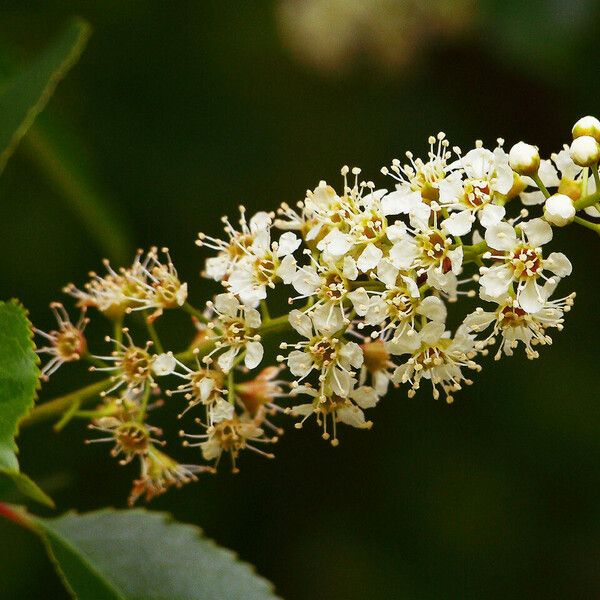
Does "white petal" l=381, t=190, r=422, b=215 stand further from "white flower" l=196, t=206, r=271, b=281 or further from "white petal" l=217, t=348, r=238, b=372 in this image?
"white petal" l=217, t=348, r=238, b=372

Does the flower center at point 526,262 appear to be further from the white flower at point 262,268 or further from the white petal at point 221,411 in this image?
the white petal at point 221,411

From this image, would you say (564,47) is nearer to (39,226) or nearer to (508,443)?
(508,443)

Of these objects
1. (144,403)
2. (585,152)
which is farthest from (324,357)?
(585,152)

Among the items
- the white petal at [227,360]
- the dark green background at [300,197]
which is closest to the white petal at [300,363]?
the white petal at [227,360]

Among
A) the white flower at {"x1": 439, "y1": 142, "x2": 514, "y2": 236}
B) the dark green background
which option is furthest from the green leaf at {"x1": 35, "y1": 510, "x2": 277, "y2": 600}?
the dark green background

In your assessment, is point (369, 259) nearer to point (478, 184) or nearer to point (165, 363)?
point (478, 184)
